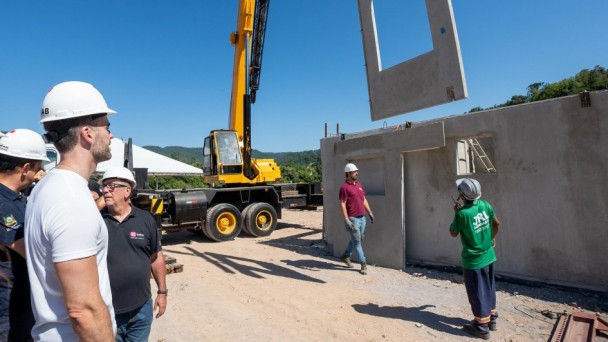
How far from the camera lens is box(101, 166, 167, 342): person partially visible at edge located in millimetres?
2256

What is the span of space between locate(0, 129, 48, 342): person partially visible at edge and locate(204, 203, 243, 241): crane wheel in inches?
288

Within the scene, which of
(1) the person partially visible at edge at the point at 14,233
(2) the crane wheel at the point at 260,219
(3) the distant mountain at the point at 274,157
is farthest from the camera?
(3) the distant mountain at the point at 274,157

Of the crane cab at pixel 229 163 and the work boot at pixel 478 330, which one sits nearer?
the work boot at pixel 478 330

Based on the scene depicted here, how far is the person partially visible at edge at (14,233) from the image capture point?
63.6 inches

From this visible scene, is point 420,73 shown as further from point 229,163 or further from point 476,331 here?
point 229,163

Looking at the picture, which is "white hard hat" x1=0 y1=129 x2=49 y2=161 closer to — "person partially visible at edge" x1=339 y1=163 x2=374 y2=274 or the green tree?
"person partially visible at edge" x1=339 y1=163 x2=374 y2=274

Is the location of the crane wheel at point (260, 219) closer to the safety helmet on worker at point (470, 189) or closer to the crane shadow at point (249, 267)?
the crane shadow at point (249, 267)

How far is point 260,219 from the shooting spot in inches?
406

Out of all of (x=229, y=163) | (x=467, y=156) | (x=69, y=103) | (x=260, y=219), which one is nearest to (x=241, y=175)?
(x=229, y=163)

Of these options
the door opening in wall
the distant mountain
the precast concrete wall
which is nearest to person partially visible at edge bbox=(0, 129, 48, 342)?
the precast concrete wall

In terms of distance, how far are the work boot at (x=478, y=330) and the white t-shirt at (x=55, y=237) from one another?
366 cm

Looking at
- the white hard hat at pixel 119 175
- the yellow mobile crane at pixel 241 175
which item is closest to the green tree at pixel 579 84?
the yellow mobile crane at pixel 241 175

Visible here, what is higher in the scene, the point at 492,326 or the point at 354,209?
the point at 354,209

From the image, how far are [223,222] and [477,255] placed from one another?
726 cm
